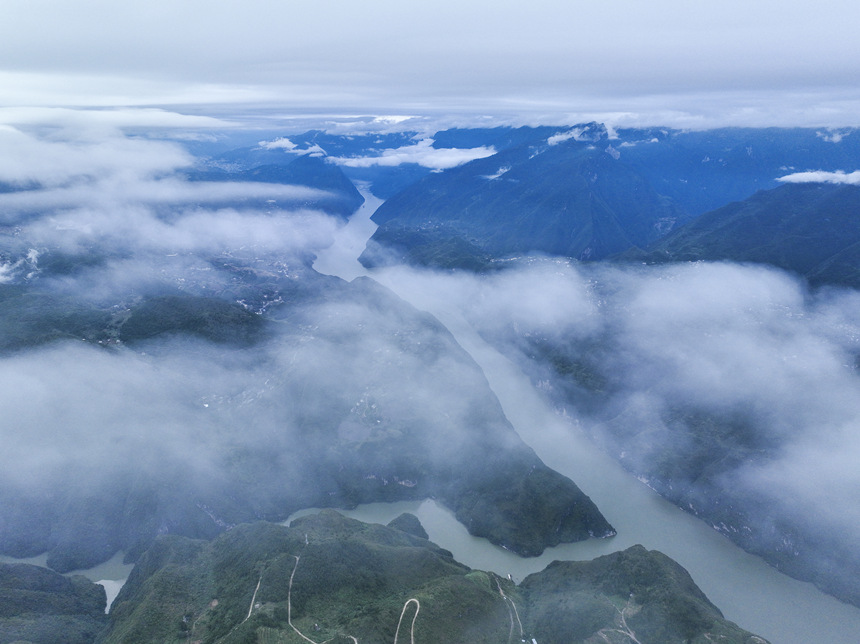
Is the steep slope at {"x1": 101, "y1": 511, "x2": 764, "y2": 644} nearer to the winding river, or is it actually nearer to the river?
the winding river

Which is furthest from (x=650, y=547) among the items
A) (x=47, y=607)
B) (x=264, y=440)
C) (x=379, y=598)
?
(x=47, y=607)

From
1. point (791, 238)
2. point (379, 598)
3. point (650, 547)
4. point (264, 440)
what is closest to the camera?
point (379, 598)

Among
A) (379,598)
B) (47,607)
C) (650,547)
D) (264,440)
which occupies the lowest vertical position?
(650,547)

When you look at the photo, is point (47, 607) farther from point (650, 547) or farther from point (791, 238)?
point (791, 238)

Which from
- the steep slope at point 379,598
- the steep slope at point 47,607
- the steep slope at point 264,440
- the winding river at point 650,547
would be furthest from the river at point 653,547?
the steep slope at point 47,607

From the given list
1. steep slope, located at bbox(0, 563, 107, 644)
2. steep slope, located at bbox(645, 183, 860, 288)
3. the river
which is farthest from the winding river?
steep slope, located at bbox(645, 183, 860, 288)

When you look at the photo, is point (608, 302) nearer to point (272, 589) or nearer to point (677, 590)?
point (677, 590)
